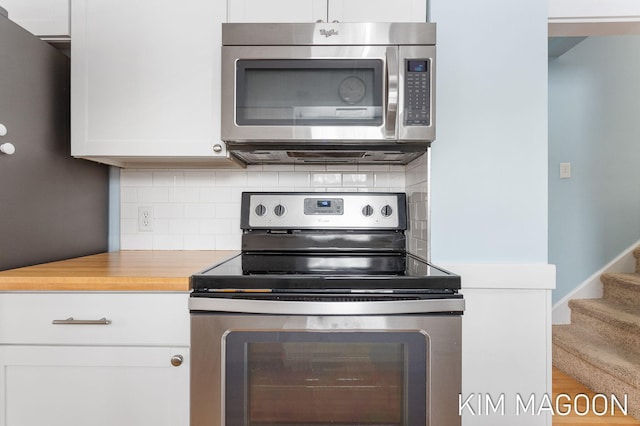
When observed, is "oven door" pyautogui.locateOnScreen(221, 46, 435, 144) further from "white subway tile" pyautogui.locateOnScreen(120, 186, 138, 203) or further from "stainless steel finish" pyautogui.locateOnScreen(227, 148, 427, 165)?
"white subway tile" pyautogui.locateOnScreen(120, 186, 138, 203)

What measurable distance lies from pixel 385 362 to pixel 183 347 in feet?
1.85

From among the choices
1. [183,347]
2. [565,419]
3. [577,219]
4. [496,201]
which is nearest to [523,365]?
[496,201]

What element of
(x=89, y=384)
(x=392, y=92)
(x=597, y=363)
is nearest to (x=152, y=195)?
(x=89, y=384)

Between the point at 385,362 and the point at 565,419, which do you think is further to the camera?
the point at 565,419

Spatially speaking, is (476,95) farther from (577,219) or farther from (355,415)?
(577,219)

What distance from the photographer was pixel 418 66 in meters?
1.32

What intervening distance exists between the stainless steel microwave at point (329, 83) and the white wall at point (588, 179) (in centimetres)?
208

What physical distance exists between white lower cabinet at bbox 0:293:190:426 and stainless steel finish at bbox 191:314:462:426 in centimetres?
6

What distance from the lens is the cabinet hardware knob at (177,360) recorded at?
1107mm

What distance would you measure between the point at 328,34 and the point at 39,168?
109cm

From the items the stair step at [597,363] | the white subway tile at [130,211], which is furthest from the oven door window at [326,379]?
the stair step at [597,363]

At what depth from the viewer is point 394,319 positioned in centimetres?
107

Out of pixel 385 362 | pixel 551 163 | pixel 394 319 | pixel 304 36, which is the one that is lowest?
pixel 385 362

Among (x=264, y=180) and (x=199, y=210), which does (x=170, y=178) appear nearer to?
(x=199, y=210)
